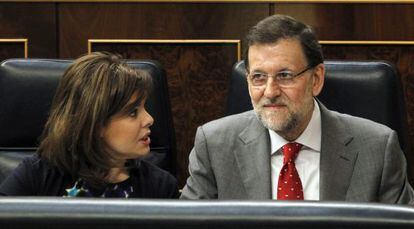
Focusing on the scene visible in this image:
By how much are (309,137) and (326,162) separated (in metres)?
0.07

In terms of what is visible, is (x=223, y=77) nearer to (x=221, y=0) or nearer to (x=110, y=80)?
(x=221, y=0)

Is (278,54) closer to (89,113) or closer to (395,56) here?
(89,113)

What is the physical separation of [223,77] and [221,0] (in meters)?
0.27

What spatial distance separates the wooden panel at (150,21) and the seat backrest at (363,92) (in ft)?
3.14

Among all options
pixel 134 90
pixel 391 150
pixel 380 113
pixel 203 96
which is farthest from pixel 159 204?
pixel 203 96

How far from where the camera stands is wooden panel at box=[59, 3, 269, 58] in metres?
2.62

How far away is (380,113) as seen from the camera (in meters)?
1.65

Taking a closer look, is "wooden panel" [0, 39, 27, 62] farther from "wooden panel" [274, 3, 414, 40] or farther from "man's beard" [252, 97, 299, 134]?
"man's beard" [252, 97, 299, 134]

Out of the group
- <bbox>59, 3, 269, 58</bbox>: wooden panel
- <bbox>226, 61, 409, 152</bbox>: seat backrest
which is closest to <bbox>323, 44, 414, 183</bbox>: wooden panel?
<bbox>59, 3, 269, 58</bbox>: wooden panel

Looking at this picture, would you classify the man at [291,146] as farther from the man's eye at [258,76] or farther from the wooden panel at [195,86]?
the wooden panel at [195,86]

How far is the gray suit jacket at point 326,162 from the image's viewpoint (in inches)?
56.3

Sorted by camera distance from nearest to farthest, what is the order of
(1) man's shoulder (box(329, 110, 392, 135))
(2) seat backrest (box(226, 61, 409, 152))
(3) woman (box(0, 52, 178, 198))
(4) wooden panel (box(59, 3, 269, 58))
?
(3) woman (box(0, 52, 178, 198)) < (1) man's shoulder (box(329, 110, 392, 135)) < (2) seat backrest (box(226, 61, 409, 152)) < (4) wooden panel (box(59, 3, 269, 58))

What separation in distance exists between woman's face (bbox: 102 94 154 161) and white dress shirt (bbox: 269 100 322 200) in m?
0.26

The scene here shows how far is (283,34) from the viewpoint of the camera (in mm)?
1477
